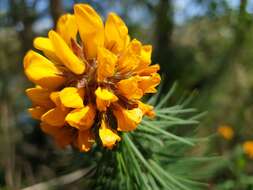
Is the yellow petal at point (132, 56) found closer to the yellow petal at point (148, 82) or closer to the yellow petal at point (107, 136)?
the yellow petal at point (148, 82)

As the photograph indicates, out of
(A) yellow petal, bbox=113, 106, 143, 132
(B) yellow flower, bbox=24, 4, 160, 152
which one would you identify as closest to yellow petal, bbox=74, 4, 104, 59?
Answer: (B) yellow flower, bbox=24, 4, 160, 152

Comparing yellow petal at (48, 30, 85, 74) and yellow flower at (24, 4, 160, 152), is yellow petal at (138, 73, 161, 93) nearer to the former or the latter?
yellow flower at (24, 4, 160, 152)

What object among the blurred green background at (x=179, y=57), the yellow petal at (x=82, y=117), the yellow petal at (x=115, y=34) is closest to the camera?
the yellow petal at (x=82, y=117)

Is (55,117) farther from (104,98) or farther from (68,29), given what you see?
(68,29)

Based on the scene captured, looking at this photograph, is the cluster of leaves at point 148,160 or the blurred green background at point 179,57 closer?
the cluster of leaves at point 148,160

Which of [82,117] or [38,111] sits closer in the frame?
[82,117]

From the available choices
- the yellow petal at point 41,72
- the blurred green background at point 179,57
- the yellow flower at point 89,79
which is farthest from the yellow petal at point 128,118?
the blurred green background at point 179,57

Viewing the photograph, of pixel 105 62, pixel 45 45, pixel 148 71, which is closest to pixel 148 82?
pixel 148 71
